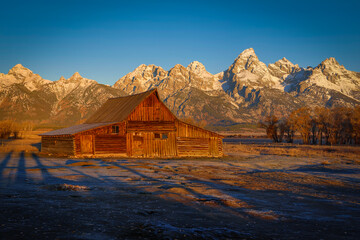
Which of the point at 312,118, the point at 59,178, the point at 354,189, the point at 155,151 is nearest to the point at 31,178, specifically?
the point at 59,178

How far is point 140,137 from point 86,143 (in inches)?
239

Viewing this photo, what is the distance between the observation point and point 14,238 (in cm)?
737

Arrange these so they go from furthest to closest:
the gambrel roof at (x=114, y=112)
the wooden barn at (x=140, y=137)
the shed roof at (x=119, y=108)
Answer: the shed roof at (x=119, y=108)
the gambrel roof at (x=114, y=112)
the wooden barn at (x=140, y=137)

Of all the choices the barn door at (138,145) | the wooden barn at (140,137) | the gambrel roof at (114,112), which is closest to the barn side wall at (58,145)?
the wooden barn at (140,137)

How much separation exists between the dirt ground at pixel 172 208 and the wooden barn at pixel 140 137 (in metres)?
15.3

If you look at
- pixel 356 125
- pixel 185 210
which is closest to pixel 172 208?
pixel 185 210

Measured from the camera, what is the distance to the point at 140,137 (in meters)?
36.2

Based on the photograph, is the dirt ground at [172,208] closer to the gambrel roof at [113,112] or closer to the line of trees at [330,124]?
the gambrel roof at [113,112]

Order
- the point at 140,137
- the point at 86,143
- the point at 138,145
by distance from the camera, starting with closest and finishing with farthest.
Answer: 1. the point at 86,143
2. the point at 138,145
3. the point at 140,137

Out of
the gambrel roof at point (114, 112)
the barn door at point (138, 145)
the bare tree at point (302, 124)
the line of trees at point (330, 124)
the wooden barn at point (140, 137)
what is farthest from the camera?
the bare tree at point (302, 124)

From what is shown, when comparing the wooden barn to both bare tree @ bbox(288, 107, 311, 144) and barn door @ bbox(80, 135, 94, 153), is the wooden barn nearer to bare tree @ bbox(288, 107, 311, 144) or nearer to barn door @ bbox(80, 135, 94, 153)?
barn door @ bbox(80, 135, 94, 153)

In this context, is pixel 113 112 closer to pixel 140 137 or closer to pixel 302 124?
pixel 140 137

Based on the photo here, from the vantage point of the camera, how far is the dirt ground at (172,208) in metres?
8.45

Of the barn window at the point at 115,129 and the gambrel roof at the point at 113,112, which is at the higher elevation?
the gambrel roof at the point at 113,112
